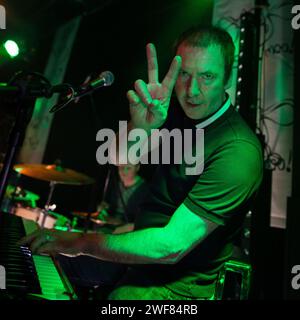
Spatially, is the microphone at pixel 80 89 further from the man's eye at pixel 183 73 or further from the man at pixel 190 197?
the man's eye at pixel 183 73

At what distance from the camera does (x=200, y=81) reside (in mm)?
1646

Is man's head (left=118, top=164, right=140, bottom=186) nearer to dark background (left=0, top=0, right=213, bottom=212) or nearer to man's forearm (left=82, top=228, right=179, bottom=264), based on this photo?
dark background (left=0, top=0, right=213, bottom=212)

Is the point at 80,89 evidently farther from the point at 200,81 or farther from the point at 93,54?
the point at 93,54

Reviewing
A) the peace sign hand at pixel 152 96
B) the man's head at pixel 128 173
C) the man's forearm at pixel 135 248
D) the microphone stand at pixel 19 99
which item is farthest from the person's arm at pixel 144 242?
the man's head at pixel 128 173

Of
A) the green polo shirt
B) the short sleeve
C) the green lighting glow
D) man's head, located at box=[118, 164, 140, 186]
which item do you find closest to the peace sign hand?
the green polo shirt

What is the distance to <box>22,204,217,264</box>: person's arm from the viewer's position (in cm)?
120

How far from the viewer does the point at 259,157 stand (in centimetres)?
→ 136

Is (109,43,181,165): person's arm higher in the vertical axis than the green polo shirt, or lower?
higher

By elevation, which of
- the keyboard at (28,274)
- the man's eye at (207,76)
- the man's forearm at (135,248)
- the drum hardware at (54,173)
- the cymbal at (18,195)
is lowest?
the keyboard at (28,274)

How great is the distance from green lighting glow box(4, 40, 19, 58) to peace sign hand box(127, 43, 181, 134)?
771mm

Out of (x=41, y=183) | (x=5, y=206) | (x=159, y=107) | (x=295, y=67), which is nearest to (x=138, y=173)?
(x=5, y=206)

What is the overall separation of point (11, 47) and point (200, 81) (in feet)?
3.58

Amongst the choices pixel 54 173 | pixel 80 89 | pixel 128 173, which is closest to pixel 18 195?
pixel 54 173

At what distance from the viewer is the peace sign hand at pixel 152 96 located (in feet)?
4.89
